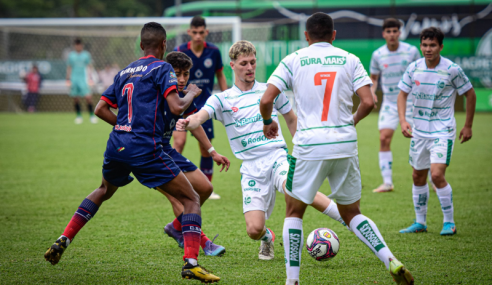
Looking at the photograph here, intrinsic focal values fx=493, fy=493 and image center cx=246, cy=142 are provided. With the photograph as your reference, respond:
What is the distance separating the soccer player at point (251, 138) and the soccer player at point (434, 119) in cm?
163

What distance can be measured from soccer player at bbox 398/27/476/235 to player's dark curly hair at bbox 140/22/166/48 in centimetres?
280

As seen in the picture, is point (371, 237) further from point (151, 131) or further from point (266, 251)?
point (151, 131)

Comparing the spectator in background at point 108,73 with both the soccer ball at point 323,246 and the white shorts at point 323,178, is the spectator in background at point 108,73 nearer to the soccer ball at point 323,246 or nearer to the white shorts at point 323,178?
the soccer ball at point 323,246

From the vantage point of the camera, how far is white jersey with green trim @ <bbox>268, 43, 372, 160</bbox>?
3301 mm

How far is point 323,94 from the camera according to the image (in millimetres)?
3324

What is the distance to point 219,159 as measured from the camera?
4.26 metres

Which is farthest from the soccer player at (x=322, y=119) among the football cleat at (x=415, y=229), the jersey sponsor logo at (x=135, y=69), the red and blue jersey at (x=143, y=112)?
the football cleat at (x=415, y=229)

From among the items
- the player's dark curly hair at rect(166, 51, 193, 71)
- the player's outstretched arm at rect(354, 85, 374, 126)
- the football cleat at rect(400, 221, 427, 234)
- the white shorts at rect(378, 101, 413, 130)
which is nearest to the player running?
the player's dark curly hair at rect(166, 51, 193, 71)

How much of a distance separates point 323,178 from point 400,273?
78 cm

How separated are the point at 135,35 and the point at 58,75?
4.22 meters

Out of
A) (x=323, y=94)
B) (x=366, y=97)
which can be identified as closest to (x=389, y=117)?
(x=366, y=97)

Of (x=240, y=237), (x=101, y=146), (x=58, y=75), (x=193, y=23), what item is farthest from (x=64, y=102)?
(x=240, y=237)

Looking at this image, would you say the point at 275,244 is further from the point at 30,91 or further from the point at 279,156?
the point at 30,91

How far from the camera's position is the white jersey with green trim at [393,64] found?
776 cm
